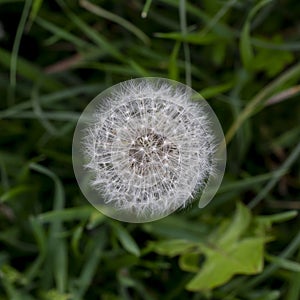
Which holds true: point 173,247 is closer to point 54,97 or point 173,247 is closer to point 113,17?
point 54,97

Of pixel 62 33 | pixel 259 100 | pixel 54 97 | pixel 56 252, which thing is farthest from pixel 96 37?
pixel 56 252

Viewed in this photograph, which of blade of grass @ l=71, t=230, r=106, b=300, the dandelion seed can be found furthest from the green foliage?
the dandelion seed

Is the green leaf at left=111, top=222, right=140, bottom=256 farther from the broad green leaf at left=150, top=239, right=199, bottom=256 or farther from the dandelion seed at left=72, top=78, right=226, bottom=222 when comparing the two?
the dandelion seed at left=72, top=78, right=226, bottom=222

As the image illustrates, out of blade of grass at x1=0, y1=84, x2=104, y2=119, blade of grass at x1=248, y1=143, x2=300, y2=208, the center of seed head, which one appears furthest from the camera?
blade of grass at x1=0, y1=84, x2=104, y2=119

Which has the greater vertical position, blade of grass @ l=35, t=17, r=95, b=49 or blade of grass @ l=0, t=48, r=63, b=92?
blade of grass @ l=35, t=17, r=95, b=49

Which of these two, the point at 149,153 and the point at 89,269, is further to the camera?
the point at 89,269

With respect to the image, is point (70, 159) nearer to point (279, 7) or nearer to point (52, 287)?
point (52, 287)

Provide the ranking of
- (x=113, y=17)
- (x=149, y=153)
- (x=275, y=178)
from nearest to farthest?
(x=149, y=153), (x=275, y=178), (x=113, y=17)

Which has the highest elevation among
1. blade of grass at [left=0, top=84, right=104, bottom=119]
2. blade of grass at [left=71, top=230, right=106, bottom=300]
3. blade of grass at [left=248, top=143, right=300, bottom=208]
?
blade of grass at [left=0, top=84, right=104, bottom=119]

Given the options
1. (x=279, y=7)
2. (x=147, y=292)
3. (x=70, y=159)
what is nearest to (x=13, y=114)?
(x=70, y=159)
